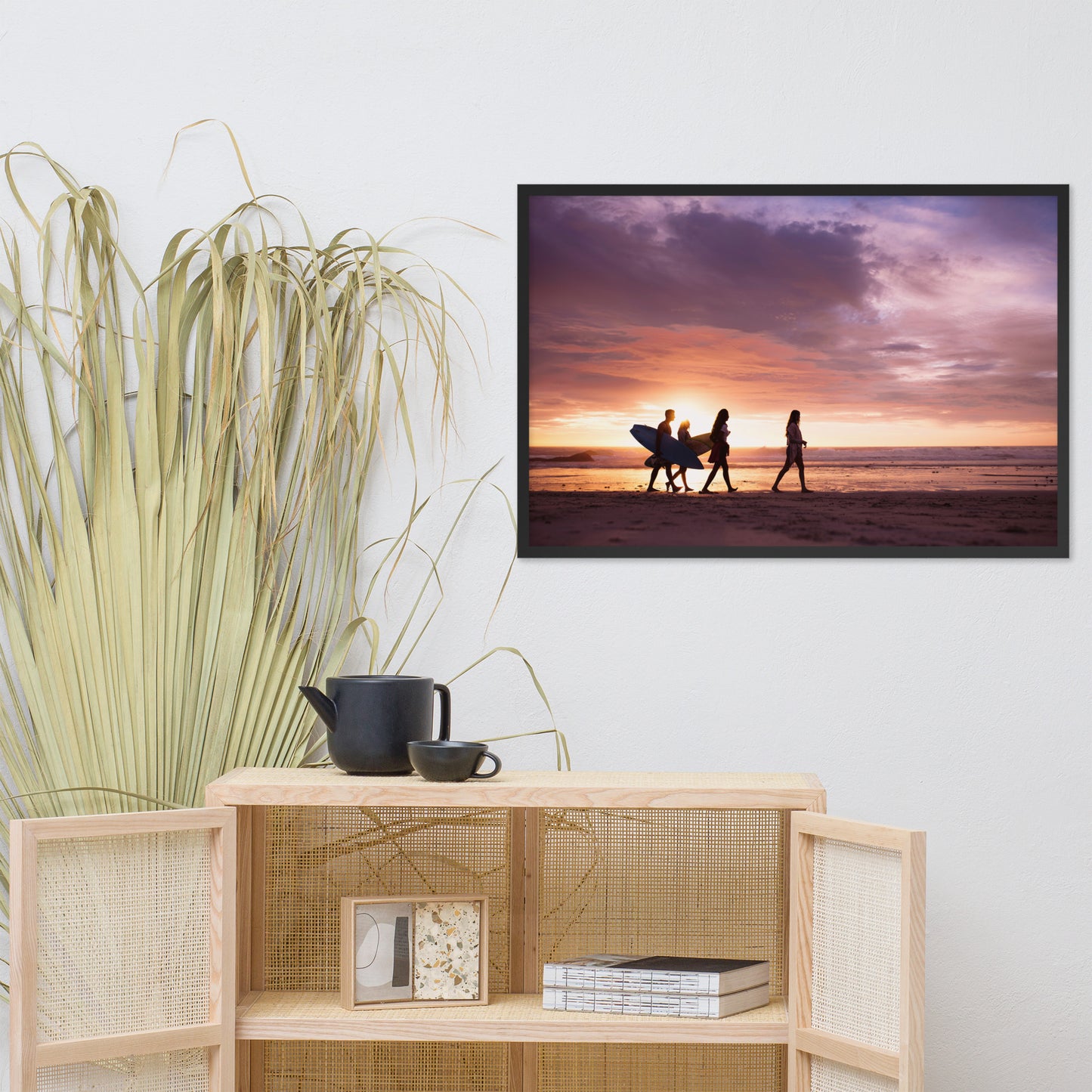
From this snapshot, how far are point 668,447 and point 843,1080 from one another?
105 centimetres

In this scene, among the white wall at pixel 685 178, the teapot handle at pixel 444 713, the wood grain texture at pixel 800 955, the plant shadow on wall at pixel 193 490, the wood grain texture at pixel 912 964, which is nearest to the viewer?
the wood grain texture at pixel 912 964

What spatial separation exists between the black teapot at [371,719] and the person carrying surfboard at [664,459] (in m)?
0.66

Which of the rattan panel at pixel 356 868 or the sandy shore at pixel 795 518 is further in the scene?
the sandy shore at pixel 795 518

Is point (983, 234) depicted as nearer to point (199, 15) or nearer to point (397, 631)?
point (397, 631)

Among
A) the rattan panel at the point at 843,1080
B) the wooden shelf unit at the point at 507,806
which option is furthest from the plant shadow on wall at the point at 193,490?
the rattan panel at the point at 843,1080

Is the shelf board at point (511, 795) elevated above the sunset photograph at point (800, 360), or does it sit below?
below

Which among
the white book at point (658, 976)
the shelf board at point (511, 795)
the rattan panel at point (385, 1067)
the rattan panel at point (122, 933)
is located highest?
the shelf board at point (511, 795)

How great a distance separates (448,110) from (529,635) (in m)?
0.95

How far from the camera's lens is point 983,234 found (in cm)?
197

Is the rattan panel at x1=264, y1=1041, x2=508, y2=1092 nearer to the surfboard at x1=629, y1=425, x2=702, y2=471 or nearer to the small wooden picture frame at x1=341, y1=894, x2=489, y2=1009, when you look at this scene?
the small wooden picture frame at x1=341, y1=894, x2=489, y2=1009

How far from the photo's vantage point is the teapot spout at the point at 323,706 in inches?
59.1

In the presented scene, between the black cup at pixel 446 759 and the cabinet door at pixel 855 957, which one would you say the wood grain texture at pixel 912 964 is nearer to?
the cabinet door at pixel 855 957

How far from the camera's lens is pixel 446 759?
4.83 ft

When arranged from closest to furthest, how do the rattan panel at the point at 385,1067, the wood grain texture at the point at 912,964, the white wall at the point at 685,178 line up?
the wood grain texture at the point at 912,964 → the rattan panel at the point at 385,1067 → the white wall at the point at 685,178
